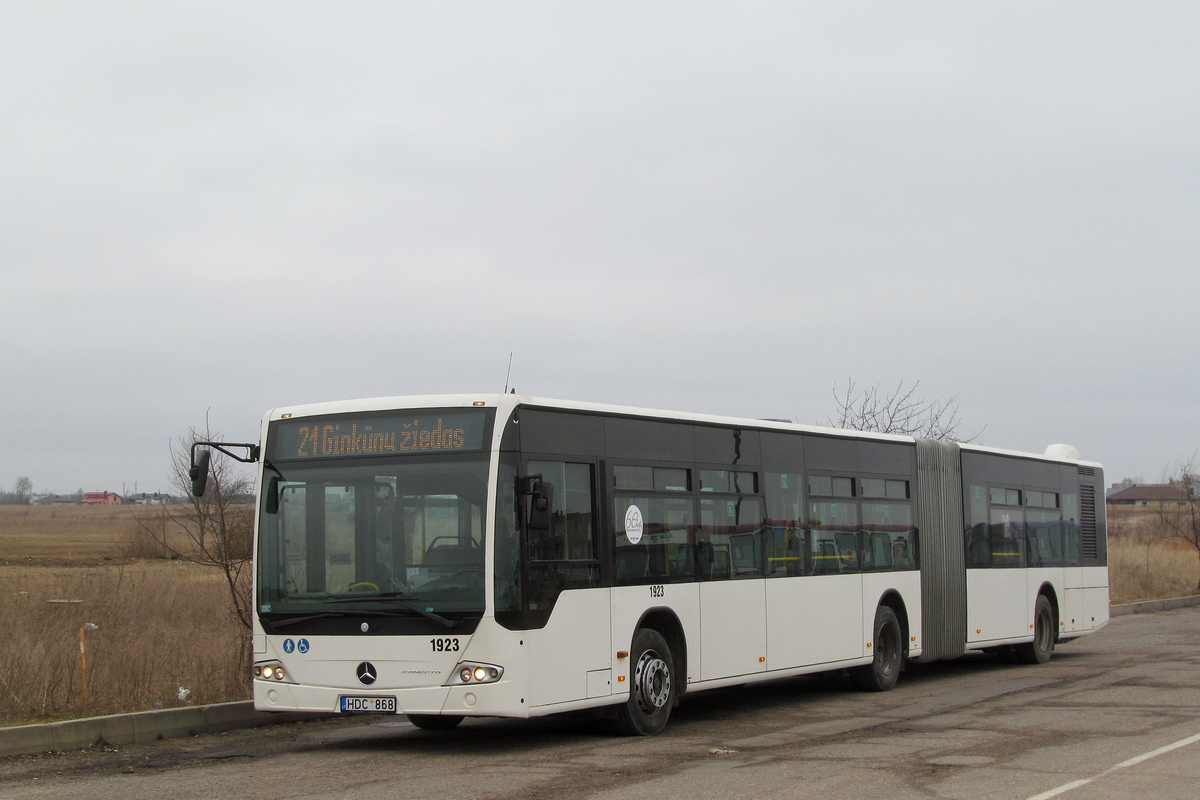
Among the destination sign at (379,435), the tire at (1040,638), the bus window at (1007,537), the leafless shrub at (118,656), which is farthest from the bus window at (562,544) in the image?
the tire at (1040,638)

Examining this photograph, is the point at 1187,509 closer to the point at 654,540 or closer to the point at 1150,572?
the point at 1150,572

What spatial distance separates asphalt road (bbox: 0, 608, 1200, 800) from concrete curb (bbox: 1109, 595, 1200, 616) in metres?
16.9

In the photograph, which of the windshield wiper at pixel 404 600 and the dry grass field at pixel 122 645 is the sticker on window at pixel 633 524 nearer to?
the windshield wiper at pixel 404 600

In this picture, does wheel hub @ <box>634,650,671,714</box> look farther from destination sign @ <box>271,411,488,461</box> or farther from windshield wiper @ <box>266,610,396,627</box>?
destination sign @ <box>271,411,488,461</box>

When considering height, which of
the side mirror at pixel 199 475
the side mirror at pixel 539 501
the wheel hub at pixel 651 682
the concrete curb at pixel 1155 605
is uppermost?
the side mirror at pixel 199 475

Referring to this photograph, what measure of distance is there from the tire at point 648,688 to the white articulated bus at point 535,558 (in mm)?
22

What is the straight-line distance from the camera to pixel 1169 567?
39969 mm

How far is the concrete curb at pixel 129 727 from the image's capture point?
9.99 meters

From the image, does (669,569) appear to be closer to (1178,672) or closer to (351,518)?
(351,518)

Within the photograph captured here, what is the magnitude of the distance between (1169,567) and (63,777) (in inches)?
1501

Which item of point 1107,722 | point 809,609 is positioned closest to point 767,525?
point 809,609

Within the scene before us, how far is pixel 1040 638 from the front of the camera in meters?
19.2

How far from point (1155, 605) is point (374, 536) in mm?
27632

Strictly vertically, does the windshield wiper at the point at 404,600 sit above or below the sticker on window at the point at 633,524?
below
